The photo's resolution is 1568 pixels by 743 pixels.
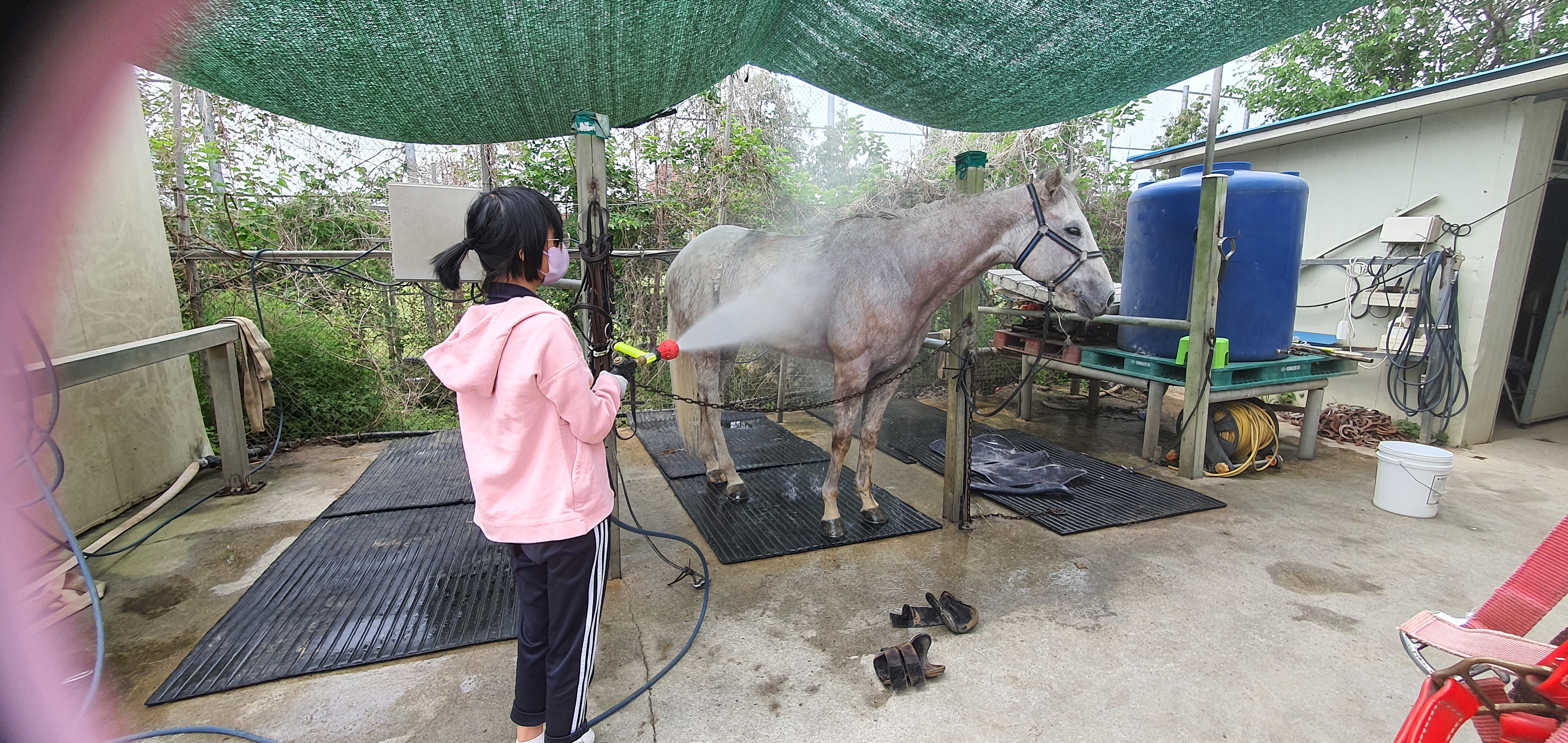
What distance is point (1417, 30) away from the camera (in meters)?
9.06

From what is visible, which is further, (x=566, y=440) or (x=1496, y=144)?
(x=1496, y=144)

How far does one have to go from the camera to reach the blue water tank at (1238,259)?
4.44 metres

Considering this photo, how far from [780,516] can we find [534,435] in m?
2.35

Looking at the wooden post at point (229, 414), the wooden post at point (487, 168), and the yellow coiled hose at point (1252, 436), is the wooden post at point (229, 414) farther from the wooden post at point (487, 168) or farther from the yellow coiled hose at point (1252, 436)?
the yellow coiled hose at point (1252, 436)

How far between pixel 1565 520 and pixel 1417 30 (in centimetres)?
1277

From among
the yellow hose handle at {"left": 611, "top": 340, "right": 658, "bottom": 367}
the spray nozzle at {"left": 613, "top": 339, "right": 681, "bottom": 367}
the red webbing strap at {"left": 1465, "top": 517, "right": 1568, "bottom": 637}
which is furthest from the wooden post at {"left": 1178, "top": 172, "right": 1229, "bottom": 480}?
the yellow hose handle at {"left": 611, "top": 340, "right": 658, "bottom": 367}

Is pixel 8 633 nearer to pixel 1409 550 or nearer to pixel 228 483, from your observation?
pixel 228 483

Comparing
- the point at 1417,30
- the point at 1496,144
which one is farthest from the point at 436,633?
the point at 1417,30

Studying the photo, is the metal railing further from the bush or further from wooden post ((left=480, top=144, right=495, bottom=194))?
wooden post ((left=480, top=144, right=495, bottom=194))

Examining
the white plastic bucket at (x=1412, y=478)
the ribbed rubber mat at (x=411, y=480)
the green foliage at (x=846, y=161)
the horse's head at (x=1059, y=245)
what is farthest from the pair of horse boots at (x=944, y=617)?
the green foliage at (x=846, y=161)

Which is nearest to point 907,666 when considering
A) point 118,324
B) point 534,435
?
point 534,435

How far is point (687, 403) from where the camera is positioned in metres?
4.01

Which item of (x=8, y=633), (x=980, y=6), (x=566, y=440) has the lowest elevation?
(x=8, y=633)

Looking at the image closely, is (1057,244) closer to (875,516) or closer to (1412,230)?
(875,516)
